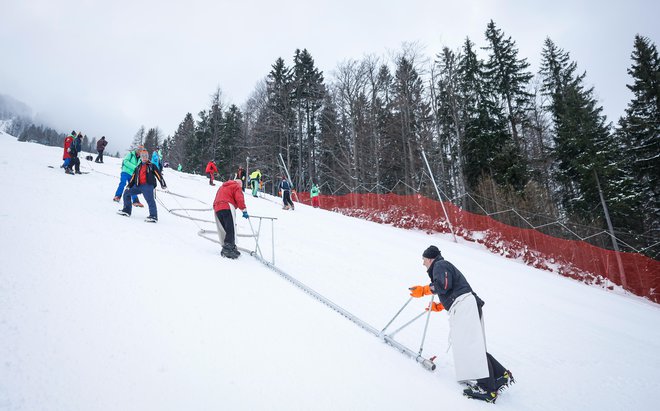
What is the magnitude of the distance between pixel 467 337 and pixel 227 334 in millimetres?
2532

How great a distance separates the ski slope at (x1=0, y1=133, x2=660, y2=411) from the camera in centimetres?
220

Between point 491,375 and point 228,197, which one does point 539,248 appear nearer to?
point 491,375

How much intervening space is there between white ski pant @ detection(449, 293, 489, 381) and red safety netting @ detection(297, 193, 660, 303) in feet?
38.5

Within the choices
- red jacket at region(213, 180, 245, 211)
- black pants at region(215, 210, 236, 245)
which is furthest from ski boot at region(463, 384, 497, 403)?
red jacket at region(213, 180, 245, 211)

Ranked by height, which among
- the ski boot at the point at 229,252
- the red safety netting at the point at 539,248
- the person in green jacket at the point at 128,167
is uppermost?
the person in green jacket at the point at 128,167

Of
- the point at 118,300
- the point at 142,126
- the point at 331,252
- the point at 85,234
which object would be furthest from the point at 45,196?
the point at 142,126

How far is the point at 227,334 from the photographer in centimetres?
307

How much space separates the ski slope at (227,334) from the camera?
7.22ft

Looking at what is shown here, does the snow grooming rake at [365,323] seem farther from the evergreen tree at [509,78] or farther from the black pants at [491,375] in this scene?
the evergreen tree at [509,78]

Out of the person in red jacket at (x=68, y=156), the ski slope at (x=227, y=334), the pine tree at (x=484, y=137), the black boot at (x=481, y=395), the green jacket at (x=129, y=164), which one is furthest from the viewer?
the pine tree at (x=484, y=137)

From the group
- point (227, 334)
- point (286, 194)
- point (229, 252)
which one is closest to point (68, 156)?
point (286, 194)

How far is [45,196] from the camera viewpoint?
6.86 metres

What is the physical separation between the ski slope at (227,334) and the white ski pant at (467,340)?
23cm

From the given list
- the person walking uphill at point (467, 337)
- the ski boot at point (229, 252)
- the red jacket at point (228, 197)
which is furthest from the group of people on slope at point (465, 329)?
the red jacket at point (228, 197)
